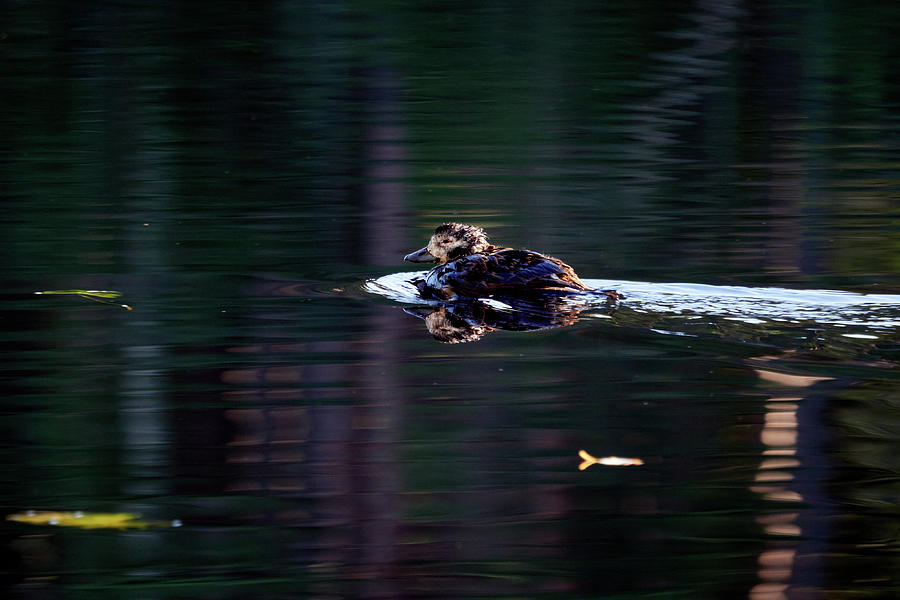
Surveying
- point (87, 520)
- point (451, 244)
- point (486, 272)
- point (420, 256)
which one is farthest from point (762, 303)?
point (87, 520)

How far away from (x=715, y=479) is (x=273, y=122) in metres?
10.7

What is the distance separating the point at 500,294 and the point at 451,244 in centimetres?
96

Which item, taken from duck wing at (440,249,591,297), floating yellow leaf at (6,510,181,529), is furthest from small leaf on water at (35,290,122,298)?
floating yellow leaf at (6,510,181,529)

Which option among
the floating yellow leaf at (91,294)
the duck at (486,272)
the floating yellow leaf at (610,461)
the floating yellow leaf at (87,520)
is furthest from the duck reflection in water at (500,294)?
the floating yellow leaf at (87,520)

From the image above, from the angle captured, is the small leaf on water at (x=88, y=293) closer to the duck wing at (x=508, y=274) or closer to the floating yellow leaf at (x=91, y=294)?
the floating yellow leaf at (x=91, y=294)

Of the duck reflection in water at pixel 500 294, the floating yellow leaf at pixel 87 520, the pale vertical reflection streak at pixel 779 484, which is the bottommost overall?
the floating yellow leaf at pixel 87 520

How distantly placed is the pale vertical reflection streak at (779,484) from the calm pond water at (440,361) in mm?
12

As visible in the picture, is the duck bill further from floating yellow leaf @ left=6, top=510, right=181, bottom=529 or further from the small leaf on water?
floating yellow leaf @ left=6, top=510, right=181, bottom=529

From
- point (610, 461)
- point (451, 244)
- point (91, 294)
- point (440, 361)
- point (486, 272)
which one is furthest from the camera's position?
point (451, 244)

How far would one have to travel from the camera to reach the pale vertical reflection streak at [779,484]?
3783mm

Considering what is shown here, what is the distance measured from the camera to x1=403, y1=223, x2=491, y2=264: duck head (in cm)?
823

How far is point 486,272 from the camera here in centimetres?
741

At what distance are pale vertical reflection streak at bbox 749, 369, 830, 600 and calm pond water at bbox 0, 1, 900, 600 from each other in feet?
0.04

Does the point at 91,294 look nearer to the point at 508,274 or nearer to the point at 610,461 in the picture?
the point at 508,274
